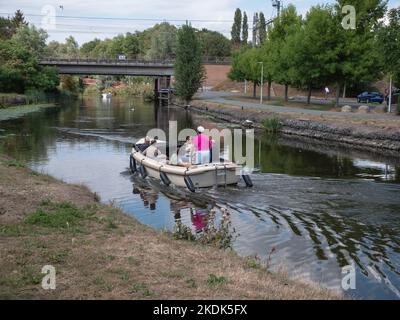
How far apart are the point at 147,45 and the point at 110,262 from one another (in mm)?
128877

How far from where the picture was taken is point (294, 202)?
1633 cm

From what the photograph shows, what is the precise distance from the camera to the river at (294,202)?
11.3 m

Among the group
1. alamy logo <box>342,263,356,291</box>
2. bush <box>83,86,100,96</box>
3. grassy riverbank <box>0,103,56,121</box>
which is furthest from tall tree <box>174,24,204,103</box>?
alamy logo <box>342,263,356,291</box>

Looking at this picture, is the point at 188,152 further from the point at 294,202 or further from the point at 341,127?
the point at 341,127

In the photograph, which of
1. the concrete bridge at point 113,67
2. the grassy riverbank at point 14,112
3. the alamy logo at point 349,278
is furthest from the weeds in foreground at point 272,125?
the concrete bridge at point 113,67

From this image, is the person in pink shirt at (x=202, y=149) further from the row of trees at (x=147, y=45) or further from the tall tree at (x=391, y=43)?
the row of trees at (x=147, y=45)

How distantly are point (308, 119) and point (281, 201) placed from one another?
22.4 m

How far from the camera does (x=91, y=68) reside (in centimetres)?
8031

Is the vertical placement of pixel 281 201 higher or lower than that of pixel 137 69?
lower

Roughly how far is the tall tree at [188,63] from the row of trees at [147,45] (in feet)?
67.3

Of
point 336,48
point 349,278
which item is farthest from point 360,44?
point 349,278

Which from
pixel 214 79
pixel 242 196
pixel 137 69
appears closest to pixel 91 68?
pixel 137 69
